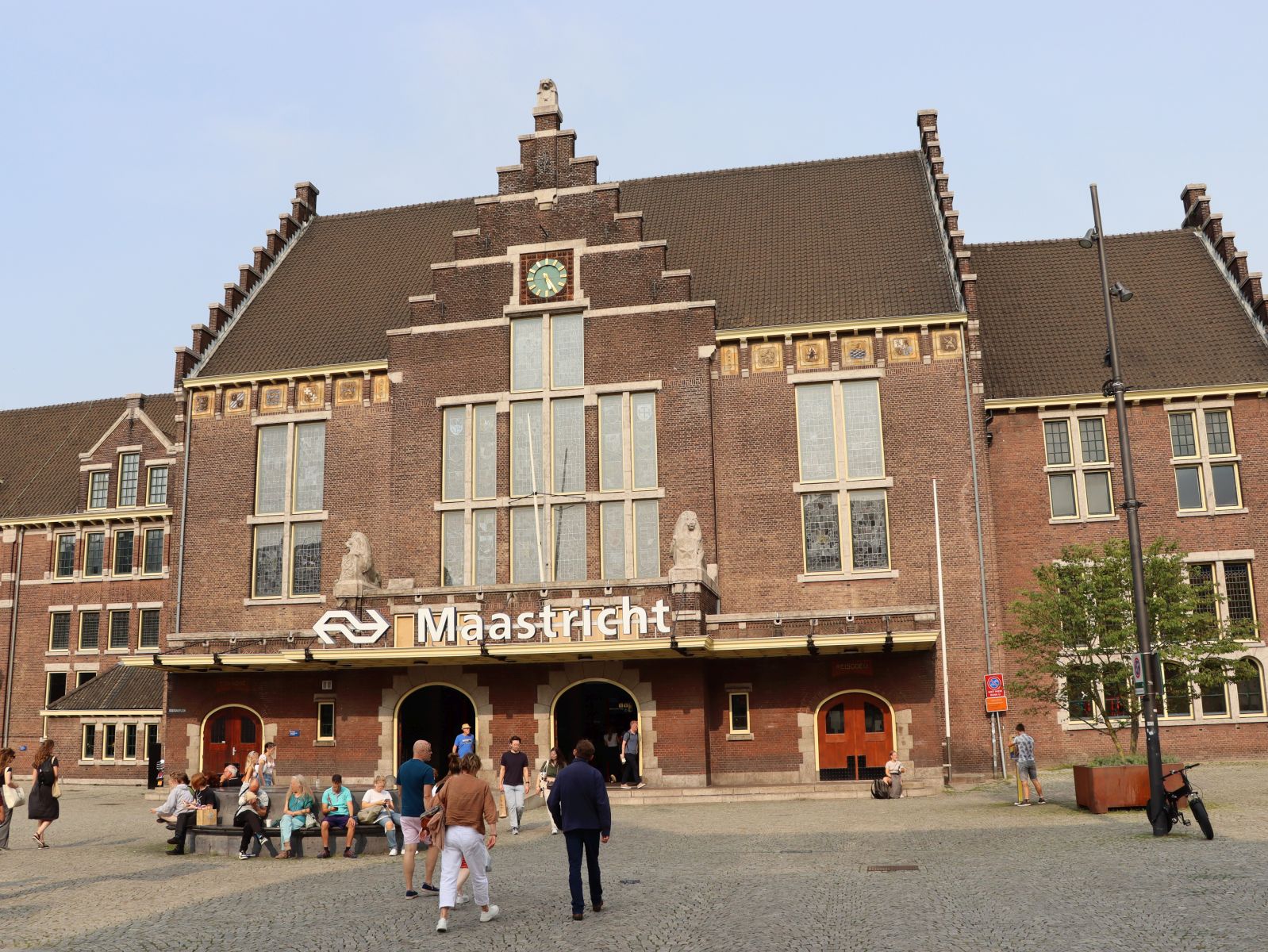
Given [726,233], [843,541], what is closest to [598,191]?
[726,233]

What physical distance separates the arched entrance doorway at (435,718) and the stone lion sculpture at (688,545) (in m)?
7.85

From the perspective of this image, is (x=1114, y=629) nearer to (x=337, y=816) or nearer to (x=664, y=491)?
(x=664, y=491)

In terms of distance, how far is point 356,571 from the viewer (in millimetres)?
33812

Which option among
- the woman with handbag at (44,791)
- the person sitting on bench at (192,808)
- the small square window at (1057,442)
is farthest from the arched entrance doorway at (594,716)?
the small square window at (1057,442)

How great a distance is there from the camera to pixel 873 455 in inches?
1346

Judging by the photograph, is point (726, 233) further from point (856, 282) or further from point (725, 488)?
point (725, 488)

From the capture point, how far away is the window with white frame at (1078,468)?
35312 mm

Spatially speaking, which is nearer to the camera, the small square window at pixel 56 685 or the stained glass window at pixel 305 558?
the stained glass window at pixel 305 558

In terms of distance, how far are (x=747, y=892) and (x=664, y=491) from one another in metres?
19.6

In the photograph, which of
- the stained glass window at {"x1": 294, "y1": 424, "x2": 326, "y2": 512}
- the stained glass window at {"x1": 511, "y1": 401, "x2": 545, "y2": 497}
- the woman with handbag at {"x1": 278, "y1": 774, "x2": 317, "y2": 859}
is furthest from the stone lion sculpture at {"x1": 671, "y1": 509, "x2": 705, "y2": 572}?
the woman with handbag at {"x1": 278, "y1": 774, "x2": 317, "y2": 859}

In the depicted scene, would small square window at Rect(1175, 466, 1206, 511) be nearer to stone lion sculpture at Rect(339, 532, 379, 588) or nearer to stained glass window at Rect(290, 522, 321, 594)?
stone lion sculpture at Rect(339, 532, 379, 588)

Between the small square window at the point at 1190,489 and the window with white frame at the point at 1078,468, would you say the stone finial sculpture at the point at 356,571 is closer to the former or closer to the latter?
the window with white frame at the point at 1078,468

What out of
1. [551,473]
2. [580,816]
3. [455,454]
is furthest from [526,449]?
[580,816]

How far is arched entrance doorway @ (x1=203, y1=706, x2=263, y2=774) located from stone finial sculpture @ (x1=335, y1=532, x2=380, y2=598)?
18.2 ft
